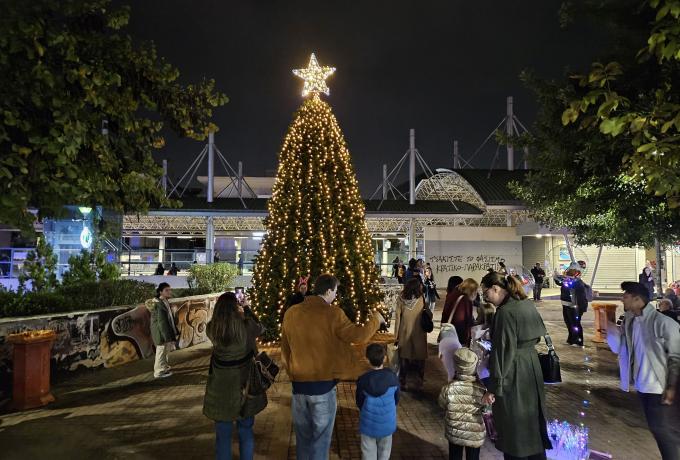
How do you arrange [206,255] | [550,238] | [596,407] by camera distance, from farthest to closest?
[550,238]
[206,255]
[596,407]

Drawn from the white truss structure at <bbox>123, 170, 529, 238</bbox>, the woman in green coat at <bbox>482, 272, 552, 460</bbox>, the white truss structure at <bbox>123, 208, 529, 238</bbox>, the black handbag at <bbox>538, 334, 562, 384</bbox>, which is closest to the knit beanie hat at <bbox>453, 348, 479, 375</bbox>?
the woman in green coat at <bbox>482, 272, 552, 460</bbox>

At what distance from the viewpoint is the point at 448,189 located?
1188 inches

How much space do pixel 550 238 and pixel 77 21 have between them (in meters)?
27.6

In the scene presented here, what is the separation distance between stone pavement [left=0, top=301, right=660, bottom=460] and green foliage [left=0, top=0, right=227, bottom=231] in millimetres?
2465

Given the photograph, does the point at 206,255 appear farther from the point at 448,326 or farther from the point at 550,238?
the point at 550,238

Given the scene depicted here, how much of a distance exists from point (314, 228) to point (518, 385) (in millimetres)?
6208

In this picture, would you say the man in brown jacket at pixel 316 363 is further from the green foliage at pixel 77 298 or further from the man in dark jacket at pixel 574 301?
the man in dark jacket at pixel 574 301

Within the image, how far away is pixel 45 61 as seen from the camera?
4.21 m

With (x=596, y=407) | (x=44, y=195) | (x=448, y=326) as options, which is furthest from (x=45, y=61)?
(x=596, y=407)

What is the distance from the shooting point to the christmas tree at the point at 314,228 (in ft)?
29.9

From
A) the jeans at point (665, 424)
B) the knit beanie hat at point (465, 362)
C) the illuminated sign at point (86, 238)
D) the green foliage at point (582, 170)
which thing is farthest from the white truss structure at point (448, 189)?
the knit beanie hat at point (465, 362)

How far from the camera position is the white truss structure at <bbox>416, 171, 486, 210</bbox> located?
2694 cm

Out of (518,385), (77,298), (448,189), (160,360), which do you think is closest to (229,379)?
(518,385)

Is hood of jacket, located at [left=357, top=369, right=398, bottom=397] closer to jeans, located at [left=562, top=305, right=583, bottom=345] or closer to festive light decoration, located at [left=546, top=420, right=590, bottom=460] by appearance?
festive light decoration, located at [left=546, top=420, right=590, bottom=460]
